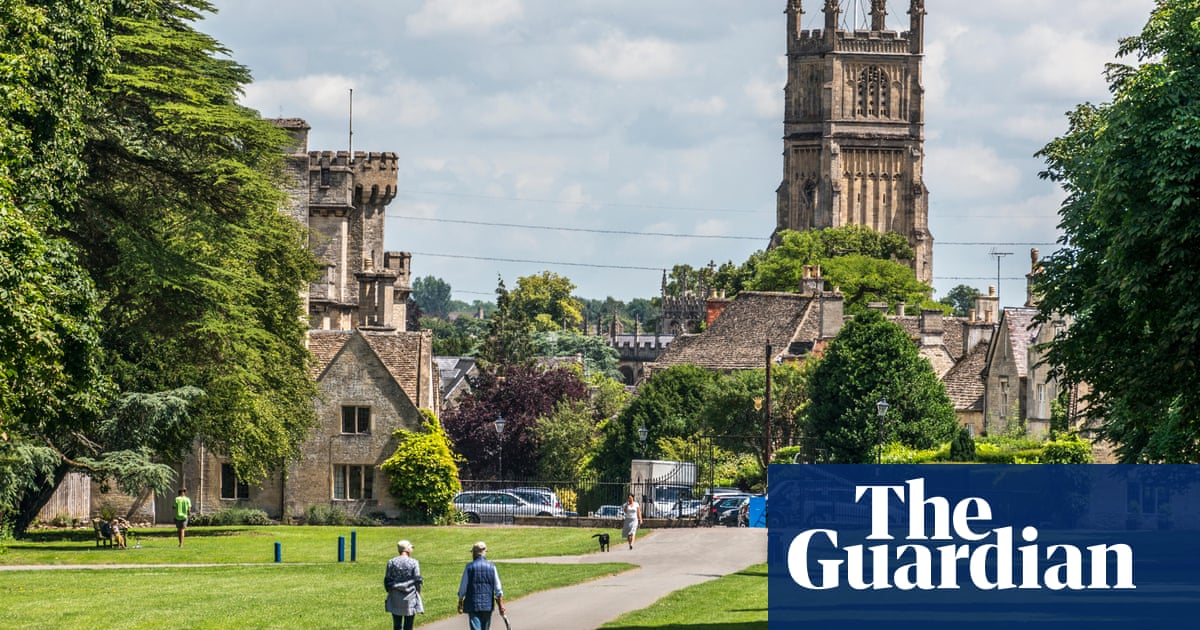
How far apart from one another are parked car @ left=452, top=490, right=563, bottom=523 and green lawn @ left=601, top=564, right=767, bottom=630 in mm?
27943

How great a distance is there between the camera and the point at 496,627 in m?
28.0

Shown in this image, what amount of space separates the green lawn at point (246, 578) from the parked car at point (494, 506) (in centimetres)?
812

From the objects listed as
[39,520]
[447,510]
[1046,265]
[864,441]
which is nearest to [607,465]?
[864,441]

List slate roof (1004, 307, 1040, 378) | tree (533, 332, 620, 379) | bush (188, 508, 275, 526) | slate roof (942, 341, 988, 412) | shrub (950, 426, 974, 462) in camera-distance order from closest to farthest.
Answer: shrub (950, 426, 974, 462), bush (188, 508, 275, 526), slate roof (1004, 307, 1040, 378), slate roof (942, 341, 988, 412), tree (533, 332, 620, 379)

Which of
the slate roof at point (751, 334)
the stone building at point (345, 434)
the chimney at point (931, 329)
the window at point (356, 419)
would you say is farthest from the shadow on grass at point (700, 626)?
the slate roof at point (751, 334)

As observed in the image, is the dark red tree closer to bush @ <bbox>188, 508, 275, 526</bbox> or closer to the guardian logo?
bush @ <bbox>188, 508, 275, 526</bbox>

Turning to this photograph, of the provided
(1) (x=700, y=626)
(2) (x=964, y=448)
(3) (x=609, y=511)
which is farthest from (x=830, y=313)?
(1) (x=700, y=626)

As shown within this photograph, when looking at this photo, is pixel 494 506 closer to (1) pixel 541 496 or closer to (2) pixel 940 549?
(1) pixel 541 496

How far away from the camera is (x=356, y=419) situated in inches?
2559

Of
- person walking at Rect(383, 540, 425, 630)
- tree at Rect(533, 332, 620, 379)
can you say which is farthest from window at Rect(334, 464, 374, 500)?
tree at Rect(533, 332, 620, 379)

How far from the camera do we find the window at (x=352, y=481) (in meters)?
64.8

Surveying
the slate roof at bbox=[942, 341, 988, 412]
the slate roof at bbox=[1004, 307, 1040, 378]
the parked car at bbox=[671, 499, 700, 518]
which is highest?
the slate roof at bbox=[1004, 307, 1040, 378]

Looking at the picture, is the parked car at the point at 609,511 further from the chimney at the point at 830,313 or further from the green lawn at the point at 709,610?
the chimney at the point at 830,313

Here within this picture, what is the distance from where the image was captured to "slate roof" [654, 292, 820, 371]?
104 metres
